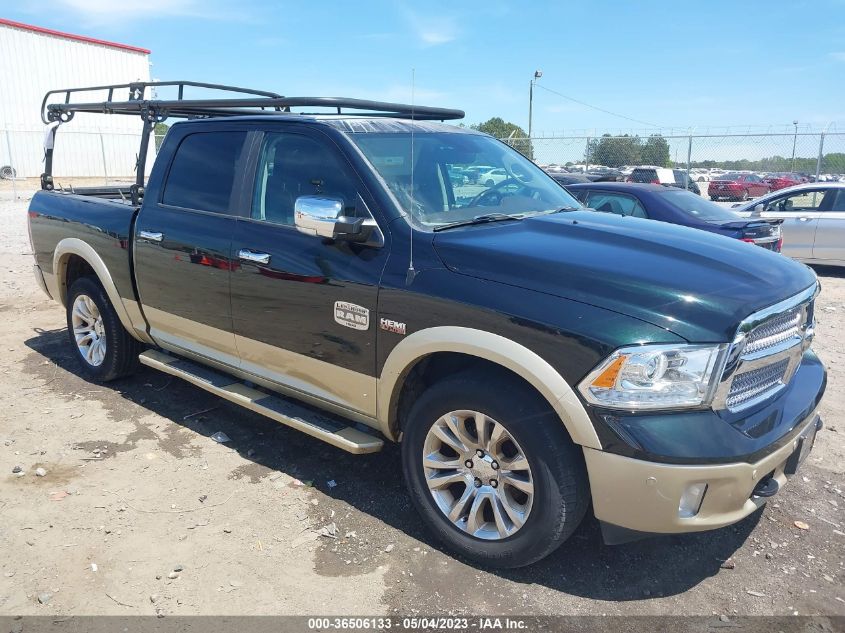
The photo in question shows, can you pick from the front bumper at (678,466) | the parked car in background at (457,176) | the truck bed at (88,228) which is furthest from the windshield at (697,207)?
the truck bed at (88,228)

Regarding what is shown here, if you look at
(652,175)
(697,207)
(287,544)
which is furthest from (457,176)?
(652,175)

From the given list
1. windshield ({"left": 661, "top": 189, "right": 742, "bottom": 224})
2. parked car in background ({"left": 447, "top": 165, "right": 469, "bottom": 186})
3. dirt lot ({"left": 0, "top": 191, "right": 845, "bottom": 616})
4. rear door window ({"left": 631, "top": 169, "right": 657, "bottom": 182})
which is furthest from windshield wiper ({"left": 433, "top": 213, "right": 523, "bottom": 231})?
rear door window ({"left": 631, "top": 169, "right": 657, "bottom": 182})

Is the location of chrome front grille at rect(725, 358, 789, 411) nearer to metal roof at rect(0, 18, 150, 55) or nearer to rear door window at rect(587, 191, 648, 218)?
rear door window at rect(587, 191, 648, 218)

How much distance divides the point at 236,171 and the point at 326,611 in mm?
2576

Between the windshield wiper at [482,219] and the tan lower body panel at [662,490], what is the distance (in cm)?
132

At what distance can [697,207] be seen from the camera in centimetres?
812

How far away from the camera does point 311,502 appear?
3672 millimetres

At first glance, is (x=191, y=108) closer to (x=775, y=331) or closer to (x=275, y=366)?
(x=275, y=366)

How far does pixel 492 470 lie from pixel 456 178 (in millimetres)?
1735

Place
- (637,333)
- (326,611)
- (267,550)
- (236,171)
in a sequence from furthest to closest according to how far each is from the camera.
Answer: (236,171)
(267,550)
(326,611)
(637,333)

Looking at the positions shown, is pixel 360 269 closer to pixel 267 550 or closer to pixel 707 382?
pixel 267 550

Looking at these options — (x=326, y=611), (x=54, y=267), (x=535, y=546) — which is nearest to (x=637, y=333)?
(x=535, y=546)

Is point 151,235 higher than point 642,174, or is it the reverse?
point 642,174

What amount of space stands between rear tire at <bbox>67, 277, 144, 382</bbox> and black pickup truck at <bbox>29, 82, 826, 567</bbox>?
2.18ft
